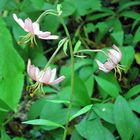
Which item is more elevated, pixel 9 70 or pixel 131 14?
pixel 9 70

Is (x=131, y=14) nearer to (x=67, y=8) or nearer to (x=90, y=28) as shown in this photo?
(x=90, y=28)

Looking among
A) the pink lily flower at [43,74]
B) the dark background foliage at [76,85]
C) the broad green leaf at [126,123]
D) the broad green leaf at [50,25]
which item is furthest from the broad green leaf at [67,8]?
the pink lily flower at [43,74]

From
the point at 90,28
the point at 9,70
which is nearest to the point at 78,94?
the point at 9,70

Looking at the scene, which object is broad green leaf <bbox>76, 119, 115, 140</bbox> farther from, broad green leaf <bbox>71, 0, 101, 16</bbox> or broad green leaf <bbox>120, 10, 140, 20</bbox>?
broad green leaf <bbox>120, 10, 140, 20</bbox>

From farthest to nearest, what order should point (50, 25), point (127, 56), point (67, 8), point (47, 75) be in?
1. point (50, 25)
2. point (67, 8)
3. point (127, 56)
4. point (47, 75)

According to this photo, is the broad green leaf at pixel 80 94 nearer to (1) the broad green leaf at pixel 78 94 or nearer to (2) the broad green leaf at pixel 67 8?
(1) the broad green leaf at pixel 78 94

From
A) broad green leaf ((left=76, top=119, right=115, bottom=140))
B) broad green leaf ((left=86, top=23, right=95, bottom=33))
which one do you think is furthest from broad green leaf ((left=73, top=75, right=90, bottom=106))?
broad green leaf ((left=86, top=23, right=95, bottom=33))

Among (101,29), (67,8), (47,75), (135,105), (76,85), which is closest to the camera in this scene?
(47,75)

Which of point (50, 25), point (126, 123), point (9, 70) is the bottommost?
point (126, 123)
